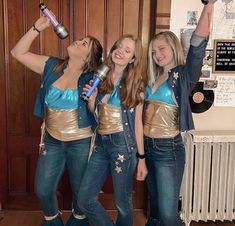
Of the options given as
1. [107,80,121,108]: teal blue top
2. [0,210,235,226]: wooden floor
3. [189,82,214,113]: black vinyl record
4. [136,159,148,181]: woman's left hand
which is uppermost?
[107,80,121,108]: teal blue top

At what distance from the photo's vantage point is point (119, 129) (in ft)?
6.36

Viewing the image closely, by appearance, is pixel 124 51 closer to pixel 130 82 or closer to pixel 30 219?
pixel 130 82

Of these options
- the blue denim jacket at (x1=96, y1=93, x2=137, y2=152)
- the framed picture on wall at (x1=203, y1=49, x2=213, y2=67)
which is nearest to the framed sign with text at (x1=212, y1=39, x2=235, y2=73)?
the framed picture on wall at (x1=203, y1=49, x2=213, y2=67)

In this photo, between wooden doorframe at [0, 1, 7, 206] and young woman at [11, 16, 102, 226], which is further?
wooden doorframe at [0, 1, 7, 206]

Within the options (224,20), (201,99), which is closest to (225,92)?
(201,99)

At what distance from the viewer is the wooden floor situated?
2.64 meters

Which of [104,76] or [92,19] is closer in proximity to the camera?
[104,76]

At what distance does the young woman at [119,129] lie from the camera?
1.93 metres

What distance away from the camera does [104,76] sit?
1.92 meters

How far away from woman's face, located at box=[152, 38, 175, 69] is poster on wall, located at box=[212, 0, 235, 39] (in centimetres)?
71

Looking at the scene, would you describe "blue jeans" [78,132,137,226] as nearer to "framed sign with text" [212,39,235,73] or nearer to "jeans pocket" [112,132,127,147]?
"jeans pocket" [112,132,127,147]

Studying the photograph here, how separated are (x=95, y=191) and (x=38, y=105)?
2.04 ft

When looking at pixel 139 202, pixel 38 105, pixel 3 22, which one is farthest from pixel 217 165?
pixel 3 22

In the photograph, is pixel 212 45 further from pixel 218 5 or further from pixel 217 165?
pixel 217 165
